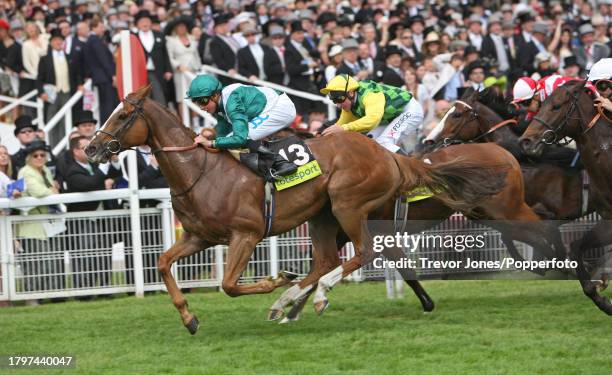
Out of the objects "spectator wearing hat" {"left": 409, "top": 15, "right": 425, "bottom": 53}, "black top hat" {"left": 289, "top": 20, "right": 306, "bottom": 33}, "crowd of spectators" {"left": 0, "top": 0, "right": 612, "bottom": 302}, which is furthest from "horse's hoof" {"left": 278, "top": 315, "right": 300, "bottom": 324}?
"spectator wearing hat" {"left": 409, "top": 15, "right": 425, "bottom": 53}

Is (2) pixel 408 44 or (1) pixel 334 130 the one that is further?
(2) pixel 408 44

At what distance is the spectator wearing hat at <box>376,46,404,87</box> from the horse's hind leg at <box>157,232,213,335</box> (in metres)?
6.61

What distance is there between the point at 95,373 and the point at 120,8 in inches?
385

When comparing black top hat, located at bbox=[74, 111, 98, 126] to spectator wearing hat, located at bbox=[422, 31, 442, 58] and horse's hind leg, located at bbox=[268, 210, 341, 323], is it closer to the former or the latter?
horse's hind leg, located at bbox=[268, 210, 341, 323]

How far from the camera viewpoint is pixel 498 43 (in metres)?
16.7

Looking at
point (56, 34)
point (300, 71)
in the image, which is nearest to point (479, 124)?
point (300, 71)

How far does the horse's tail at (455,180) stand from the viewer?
8.65 metres

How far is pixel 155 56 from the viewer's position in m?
14.2

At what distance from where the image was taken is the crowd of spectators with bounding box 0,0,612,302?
14328mm

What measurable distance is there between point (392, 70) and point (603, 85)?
19.2 ft

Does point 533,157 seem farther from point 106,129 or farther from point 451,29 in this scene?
point 451,29

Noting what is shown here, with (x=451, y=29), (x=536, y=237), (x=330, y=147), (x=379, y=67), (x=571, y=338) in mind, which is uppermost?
(x=451, y=29)

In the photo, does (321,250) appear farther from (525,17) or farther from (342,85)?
(525,17)

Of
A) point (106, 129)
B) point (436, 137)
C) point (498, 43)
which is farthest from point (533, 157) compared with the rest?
point (498, 43)
